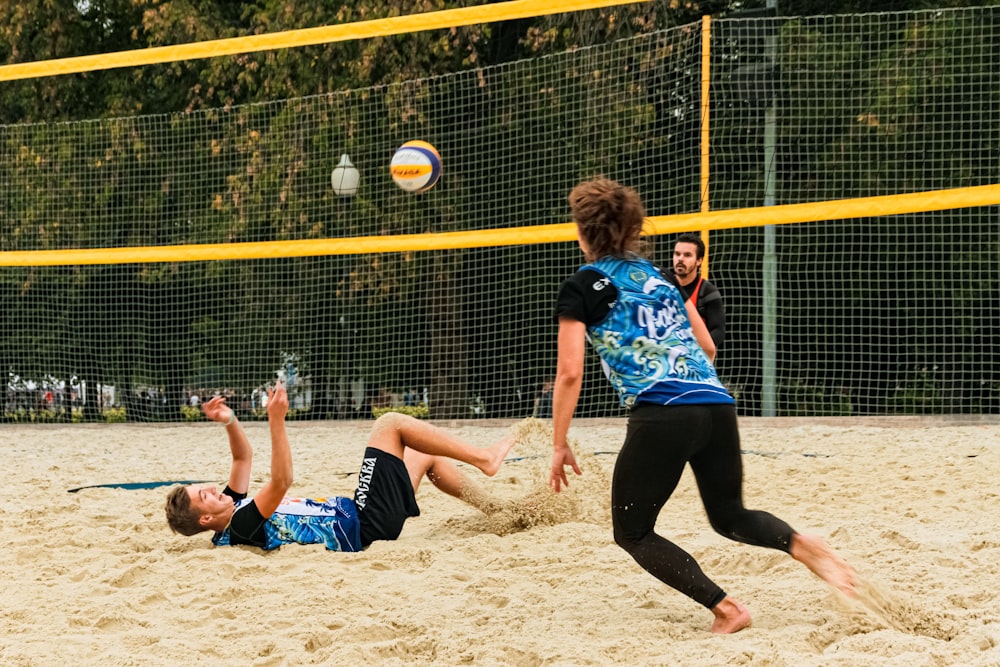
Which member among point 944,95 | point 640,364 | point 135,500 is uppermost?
point 944,95

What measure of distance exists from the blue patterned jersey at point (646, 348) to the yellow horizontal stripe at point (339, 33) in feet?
15.1

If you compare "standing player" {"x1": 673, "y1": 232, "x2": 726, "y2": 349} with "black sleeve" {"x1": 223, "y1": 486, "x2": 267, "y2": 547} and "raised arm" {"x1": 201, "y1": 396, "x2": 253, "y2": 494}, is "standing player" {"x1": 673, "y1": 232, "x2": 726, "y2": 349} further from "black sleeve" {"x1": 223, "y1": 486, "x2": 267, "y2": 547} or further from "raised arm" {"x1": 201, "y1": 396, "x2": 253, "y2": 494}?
"black sleeve" {"x1": 223, "y1": 486, "x2": 267, "y2": 547}

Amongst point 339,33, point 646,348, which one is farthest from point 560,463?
point 339,33

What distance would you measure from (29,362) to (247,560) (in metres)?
10.5

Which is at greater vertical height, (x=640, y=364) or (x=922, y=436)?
(x=640, y=364)

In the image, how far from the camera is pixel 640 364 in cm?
319

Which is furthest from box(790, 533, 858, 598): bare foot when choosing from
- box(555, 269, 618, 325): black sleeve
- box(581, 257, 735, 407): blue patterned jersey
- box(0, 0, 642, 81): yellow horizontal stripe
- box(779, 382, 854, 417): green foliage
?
box(779, 382, 854, 417): green foliage

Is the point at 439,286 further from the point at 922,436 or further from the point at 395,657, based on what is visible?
the point at 395,657

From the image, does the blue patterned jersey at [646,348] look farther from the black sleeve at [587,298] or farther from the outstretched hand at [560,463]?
the outstretched hand at [560,463]

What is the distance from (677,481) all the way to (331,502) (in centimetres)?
184

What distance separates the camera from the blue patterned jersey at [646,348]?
3.17 metres

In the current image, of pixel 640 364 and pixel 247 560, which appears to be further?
pixel 247 560

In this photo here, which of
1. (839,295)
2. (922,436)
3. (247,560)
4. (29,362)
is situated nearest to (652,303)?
(247,560)

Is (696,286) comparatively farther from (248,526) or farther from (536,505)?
(248,526)
